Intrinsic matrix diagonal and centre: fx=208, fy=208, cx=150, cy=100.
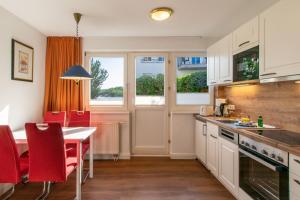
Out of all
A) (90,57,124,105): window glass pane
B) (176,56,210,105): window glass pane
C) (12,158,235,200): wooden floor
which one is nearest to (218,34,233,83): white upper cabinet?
(176,56,210,105): window glass pane

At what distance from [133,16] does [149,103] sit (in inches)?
72.2

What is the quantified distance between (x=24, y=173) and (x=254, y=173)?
8.07ft

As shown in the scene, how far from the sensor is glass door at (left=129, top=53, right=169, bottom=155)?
4.34 metres

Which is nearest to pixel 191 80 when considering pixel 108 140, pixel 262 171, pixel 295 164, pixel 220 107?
pixel 220 107

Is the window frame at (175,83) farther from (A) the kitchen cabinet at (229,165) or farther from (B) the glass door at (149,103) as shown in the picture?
(A) the kitchen cabinet at (229,165)

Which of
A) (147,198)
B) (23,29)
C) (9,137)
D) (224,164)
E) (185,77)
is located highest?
(23,29)

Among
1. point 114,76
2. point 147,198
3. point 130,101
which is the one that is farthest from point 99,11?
point 147,198

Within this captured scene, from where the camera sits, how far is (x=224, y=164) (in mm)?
2725

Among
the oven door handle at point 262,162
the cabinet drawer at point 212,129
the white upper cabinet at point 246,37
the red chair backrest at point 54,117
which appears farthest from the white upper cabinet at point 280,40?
the red chair backrest at point 54,117

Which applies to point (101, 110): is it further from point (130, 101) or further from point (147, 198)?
point (147, 198)

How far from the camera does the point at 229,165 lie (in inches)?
101

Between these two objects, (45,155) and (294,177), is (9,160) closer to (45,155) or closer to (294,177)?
(45,155)

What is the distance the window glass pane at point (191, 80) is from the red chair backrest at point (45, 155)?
2.71 meters

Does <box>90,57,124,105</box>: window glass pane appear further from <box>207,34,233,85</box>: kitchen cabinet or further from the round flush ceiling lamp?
<box>207,34,233,85</box>: kitchen cabinet
